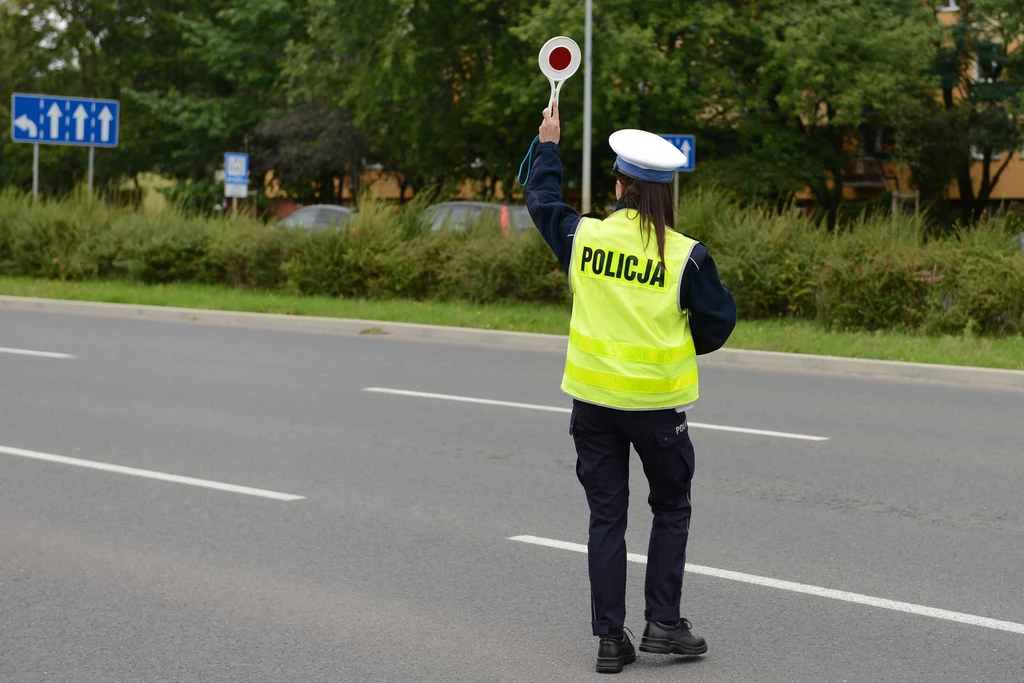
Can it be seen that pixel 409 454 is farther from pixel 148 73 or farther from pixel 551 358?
pixel 148 73

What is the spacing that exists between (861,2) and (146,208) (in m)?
16.1

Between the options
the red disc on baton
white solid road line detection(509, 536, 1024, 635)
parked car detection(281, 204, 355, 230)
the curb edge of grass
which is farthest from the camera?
parked car detection(281, 204, 355, 230)

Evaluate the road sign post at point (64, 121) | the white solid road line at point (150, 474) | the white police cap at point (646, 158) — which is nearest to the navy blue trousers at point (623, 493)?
the white police cap at point (646, 158)

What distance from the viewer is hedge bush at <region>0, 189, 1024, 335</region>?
633 inches

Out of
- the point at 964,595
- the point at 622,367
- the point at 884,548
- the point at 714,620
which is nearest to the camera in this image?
the point at 622,367

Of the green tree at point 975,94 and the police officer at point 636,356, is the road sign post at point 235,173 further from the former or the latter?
the police officer at point 636,356

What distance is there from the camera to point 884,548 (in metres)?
6.37

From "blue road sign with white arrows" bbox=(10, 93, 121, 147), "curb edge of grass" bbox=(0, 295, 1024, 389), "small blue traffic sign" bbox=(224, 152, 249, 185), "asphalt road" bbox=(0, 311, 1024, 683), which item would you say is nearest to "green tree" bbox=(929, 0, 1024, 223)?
"small blue traffic sign" bbox=(224, 152, 249, 185)

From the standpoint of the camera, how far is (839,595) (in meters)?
5.56

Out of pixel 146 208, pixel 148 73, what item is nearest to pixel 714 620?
pixel 146 208

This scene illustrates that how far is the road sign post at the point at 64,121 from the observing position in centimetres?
2522

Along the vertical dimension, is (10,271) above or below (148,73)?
below

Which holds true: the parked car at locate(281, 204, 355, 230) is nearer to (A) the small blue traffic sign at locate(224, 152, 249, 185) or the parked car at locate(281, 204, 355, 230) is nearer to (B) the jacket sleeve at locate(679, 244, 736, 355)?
(A) the small blue traffic sign at locate(224, 152, 249, 185)

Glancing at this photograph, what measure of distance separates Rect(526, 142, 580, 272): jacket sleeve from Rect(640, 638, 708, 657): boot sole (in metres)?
1.27
